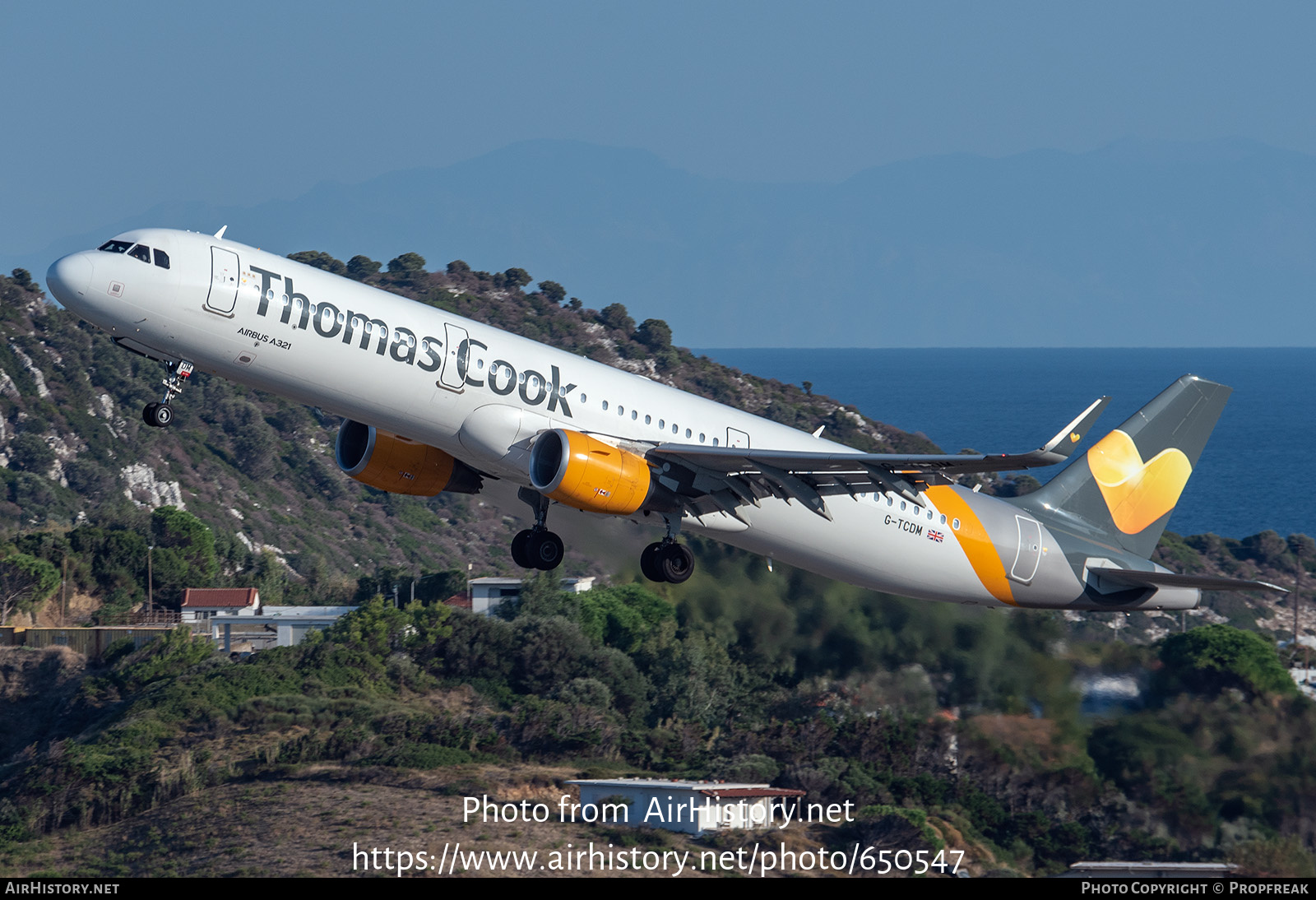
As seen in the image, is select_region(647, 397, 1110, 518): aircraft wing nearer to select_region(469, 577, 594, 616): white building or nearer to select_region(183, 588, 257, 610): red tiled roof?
select_region(469, 577, 594, 616): white building

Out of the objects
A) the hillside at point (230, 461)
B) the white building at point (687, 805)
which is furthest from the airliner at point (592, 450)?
the hillside at point (230, 461)

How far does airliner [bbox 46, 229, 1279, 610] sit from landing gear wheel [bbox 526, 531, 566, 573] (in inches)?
1.4

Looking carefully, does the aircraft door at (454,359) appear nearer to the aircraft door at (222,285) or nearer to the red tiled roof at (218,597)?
the aircraft door at (222,285)

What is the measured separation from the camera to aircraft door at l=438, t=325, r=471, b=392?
87.6ft

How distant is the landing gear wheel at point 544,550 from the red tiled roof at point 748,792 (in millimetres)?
13696

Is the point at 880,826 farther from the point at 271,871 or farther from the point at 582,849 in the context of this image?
the point at 271,871

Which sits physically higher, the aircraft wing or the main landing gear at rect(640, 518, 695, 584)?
the aircraft wing

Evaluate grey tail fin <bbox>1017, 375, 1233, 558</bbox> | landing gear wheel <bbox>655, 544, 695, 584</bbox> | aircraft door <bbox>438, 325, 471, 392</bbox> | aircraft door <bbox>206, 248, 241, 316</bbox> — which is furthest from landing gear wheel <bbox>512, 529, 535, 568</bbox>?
grey tail fin <bbox>1017, 375, 1233, 558</bbox>

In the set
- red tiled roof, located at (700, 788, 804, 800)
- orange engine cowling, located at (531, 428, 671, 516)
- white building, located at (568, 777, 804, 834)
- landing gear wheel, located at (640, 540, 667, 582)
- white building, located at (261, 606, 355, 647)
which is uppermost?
orange engine cowling, located at (531, 428, 671, 516)

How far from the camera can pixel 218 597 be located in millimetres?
74375

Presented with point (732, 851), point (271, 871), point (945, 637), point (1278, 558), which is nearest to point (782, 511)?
point (945, 637)

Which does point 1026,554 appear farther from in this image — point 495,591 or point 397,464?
point 495,591

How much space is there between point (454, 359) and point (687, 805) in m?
19.1

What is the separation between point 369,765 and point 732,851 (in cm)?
1460
